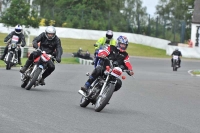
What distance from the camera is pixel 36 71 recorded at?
55.1ft

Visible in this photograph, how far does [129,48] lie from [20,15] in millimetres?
17293

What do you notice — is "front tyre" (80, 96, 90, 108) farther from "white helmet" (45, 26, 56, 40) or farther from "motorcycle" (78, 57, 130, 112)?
"white helmet" (45, 26, 56, 40)

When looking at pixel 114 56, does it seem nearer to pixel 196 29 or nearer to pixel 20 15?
pixel 20 15

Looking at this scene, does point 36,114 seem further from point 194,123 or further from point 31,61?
point 31,61

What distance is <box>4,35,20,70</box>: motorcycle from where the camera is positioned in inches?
1024

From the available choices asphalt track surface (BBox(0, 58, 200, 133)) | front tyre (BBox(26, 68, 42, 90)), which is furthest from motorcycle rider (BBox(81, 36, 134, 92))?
front tyre (BBox(26, 68, 42, 90))

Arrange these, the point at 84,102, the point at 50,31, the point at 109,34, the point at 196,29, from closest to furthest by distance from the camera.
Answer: the point at 84,102 < the point at 50,31 < the point at 109,34 < the point at 196,29

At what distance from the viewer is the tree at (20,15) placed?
5003 centimetres

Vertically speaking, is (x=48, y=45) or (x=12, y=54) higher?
(x=48, y=45)

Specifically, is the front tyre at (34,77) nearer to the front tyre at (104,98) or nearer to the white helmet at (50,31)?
the white helmet at (50,31)

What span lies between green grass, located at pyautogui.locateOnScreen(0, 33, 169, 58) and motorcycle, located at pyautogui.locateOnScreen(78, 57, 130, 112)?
45475mm

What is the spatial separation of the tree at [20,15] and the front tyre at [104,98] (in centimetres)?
3656

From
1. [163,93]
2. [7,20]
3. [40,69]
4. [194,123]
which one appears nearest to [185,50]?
[7,20]

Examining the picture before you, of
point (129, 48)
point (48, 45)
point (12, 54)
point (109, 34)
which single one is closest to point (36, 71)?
point (48, 45)
